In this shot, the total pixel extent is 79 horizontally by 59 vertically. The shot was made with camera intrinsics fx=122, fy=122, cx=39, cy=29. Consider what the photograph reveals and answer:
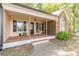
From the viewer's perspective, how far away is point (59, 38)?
15680 millimetres

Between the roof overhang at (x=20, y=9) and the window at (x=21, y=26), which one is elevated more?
the roof overhang at (x=20, y=9)

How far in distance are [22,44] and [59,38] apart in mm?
6579

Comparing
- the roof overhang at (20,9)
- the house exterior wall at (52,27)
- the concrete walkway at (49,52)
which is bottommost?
the concrete walkway at (49,52)

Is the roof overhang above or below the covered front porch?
above

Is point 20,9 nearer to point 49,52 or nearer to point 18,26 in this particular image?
point 49,52

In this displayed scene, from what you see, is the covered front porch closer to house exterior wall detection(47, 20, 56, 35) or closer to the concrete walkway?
house exterior wall detection(47, 20, 56, 35)

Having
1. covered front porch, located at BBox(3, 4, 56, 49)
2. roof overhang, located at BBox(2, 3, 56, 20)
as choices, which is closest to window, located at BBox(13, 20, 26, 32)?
covered front porch, located at BBox(3, 4, 56, 49)

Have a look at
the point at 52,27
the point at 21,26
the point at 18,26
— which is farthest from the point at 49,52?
the point at 52,27

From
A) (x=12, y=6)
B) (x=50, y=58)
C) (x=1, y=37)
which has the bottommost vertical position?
(x=50, y=58)

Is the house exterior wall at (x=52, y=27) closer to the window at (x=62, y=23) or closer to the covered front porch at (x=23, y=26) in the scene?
the covered front porch at (x=23, y=26)

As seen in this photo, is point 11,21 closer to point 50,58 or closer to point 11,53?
point 11,53

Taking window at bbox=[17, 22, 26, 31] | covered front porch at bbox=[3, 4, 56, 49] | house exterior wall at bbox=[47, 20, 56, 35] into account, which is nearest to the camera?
covered front porch at bbox=[3, 4, 56, 49]

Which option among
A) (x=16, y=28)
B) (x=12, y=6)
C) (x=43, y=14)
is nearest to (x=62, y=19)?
(x=43, y=14)

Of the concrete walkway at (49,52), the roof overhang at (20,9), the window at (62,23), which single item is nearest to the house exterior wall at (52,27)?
the window at (62,23)
